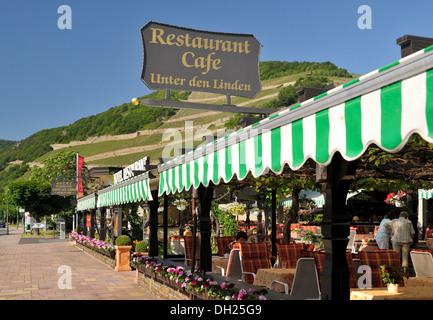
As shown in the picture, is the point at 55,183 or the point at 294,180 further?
the point at 55,183

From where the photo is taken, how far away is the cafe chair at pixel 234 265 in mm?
8266

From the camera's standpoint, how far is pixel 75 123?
172750 millimetres

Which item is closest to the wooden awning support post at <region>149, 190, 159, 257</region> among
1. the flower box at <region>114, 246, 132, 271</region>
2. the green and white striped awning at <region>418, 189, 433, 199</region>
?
the flower box at <region>114, 246, 132, 271</region>

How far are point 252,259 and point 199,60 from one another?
388cm

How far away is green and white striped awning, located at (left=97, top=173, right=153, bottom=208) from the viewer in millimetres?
10141

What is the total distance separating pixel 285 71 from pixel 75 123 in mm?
78990

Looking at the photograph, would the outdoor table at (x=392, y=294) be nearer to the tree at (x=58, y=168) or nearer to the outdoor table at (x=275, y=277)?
the outdoor table at (x=275, y=277)

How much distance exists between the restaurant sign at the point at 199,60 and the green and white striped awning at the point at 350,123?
4.23m

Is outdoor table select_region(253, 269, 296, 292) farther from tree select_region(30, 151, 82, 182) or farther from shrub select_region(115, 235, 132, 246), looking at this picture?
tree select_region(30, 151, 82, 182)

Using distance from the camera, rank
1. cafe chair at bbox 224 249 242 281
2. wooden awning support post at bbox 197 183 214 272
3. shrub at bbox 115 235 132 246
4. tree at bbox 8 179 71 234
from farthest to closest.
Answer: tree at bbox 8 179 71 234 → shrub at bbox 115 235 132 246 → cafe chair at bbox 224 249 242 281 → wooden awning support post at bbox 197 183 214 272

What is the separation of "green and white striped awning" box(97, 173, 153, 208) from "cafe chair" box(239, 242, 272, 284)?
2510 millimetres

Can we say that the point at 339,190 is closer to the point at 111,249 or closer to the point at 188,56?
the point at 188,56

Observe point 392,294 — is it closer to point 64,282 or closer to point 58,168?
point 64,282
